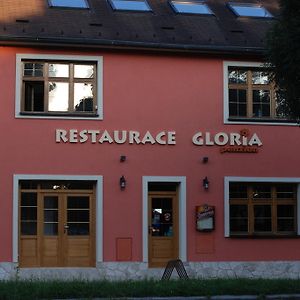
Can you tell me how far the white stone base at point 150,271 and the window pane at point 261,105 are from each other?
4.10 m

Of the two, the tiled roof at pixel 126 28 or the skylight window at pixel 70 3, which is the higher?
the skylight window at pixel 70 3

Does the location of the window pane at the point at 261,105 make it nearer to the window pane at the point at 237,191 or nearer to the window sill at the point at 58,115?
the window pane at the point at 237,191

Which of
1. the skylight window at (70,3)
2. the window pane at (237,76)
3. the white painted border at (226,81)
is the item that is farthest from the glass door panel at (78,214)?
the skylight window at (70,3)

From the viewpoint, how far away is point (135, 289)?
11.7 meters

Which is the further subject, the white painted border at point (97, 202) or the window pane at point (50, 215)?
the window pane at point (50, 215)

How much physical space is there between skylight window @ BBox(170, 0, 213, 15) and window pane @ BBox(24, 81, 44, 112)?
5.01 metres

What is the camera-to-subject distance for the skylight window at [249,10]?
20.8 metres

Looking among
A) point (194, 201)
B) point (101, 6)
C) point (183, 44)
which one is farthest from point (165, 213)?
point (101, 6)

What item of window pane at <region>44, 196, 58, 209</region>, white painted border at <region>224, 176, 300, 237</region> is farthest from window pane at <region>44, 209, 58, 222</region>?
white painted border at <region>224, 176, 300, 237</region>

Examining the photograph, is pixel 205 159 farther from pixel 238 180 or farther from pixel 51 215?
pixel 51 215

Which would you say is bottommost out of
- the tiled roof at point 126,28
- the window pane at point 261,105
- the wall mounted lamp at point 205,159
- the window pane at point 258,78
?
the wall mounted lamp at point 205,159

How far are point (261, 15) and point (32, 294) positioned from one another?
506 inches

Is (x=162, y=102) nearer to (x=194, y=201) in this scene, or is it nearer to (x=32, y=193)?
(x=194, y=201)

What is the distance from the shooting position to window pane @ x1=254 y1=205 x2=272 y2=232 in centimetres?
1884
